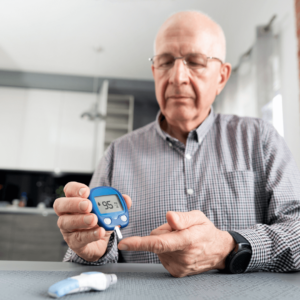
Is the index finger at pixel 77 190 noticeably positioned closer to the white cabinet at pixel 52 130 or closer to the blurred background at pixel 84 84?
the blurred background at pixel 84 84

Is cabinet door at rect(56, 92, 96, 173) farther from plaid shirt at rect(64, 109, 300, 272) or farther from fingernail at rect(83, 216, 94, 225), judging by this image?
fingernail at rect(83, 216, 94, 225)

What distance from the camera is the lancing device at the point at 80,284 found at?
38 cm

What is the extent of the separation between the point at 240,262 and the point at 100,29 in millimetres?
3028

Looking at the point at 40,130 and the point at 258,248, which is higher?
the point at 40,130

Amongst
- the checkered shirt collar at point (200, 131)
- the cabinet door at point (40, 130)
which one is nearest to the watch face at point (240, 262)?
the checkered shirt collar at point (200, 131)

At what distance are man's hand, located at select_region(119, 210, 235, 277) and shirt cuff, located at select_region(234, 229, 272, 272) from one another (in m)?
0.05

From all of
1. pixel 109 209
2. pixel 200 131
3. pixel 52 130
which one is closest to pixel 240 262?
pixel 109 209

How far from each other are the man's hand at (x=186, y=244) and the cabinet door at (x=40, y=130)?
355 cm

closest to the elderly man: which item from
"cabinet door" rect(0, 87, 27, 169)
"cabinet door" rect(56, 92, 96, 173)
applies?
"cabinet door" rect(56, 92, 96, 173)

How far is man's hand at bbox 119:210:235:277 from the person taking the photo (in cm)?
49

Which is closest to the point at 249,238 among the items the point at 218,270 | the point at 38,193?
the point at 218,270

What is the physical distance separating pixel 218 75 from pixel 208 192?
46cm

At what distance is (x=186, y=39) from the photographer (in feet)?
3.24

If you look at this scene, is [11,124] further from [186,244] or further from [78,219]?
[186,244]
